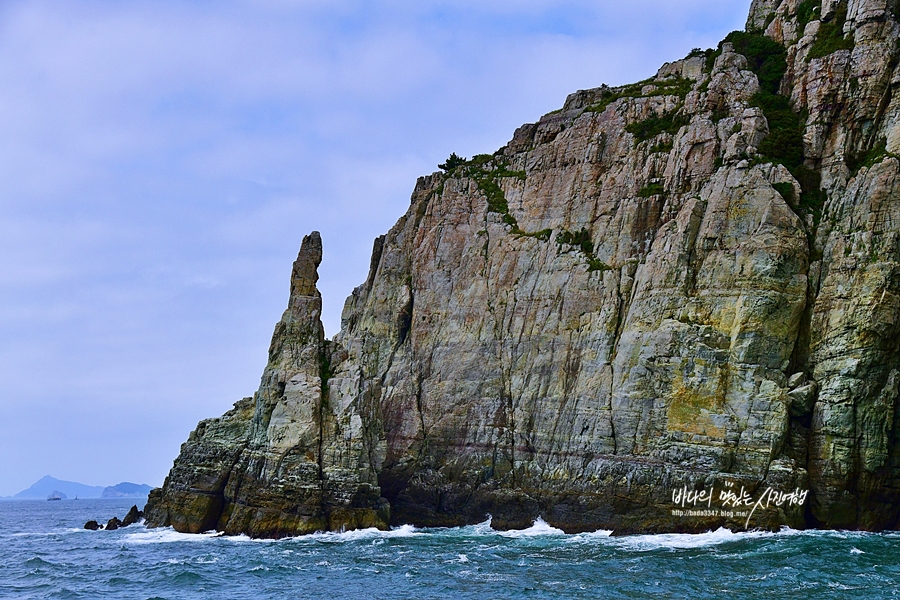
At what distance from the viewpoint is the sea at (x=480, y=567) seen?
35.3 metres

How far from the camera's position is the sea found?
35.3 metres

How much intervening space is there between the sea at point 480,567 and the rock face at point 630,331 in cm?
329

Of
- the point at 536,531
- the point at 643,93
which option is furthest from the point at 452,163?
the point at 536,531

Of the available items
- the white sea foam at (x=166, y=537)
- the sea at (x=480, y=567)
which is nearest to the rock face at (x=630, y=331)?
the white sea foam at (x=166, y=537)

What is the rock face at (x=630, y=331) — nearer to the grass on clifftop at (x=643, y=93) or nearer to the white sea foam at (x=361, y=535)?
the grass on clifftop at (x=643, y=93)

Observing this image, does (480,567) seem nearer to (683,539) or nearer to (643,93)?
(683,539)

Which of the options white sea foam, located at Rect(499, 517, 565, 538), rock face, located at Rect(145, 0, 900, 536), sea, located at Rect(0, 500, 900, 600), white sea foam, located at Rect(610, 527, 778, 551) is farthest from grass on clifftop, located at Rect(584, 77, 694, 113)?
sea, located at Rect(0, 500, 900, 600)

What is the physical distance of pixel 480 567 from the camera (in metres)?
41.7

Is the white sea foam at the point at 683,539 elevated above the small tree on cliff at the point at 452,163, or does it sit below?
below

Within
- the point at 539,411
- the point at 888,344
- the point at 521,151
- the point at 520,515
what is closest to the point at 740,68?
the point at 521,151

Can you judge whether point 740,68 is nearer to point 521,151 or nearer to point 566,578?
point 521,151

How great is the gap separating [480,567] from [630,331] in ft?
61.5

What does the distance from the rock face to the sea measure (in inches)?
129

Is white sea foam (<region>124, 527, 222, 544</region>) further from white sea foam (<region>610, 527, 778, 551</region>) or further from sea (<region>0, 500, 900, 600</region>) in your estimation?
white sea foam (<region>610, 527, 778, 551</region>)
